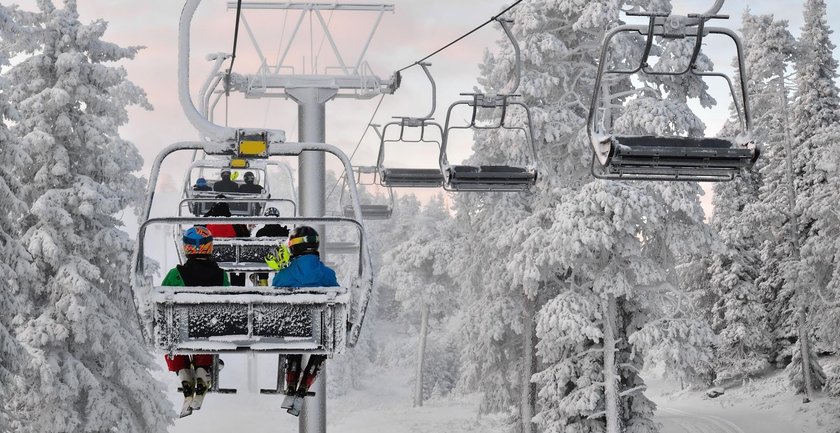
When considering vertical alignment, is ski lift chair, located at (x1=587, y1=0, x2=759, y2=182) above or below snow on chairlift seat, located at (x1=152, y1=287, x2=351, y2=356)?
above

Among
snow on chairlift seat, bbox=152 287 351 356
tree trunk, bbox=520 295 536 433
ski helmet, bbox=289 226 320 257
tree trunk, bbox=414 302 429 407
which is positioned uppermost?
ski helmet, bbox=289 226 320 257

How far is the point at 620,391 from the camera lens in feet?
79.4

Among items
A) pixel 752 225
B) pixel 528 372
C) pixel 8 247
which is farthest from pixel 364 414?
pixel 8 247

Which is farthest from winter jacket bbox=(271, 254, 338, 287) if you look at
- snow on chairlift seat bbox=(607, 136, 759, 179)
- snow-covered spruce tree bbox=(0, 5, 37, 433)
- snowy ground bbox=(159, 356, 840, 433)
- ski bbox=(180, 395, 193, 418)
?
snowy ground bbox=(159, 356, 840, 433)

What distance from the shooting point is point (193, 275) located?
8.32 metres

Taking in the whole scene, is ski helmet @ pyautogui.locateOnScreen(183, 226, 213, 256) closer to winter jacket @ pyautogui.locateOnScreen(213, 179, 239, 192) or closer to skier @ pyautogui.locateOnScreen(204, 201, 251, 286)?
skier @ pyautogui.locateOnScreen(204, 201, 251, 286)

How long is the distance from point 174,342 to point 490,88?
1839 centimetres

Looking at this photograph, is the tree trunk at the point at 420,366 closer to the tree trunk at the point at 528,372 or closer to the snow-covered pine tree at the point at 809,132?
the snow-covered pine tree at the point at 809,132

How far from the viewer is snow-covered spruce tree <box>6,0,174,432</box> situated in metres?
19.9

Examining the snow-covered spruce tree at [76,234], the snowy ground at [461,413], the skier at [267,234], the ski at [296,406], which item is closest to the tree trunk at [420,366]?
the snowy ground at [461,413]

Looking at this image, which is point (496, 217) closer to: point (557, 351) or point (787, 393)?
point (557, 351)

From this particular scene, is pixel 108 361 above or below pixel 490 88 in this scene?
below

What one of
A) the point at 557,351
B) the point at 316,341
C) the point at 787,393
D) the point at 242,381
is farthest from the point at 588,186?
the point at 242,381

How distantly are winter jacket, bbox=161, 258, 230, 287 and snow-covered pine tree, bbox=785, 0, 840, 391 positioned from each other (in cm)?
2783
